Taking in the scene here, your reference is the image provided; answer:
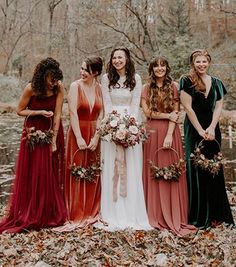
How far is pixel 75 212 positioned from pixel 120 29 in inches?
796

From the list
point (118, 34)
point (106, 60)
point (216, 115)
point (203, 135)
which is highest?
point (118, 34)

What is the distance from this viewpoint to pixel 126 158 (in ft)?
19.2

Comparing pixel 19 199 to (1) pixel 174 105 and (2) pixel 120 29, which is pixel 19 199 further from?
(2) pixel 120 29

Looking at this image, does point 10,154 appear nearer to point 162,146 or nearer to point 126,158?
point 126,158

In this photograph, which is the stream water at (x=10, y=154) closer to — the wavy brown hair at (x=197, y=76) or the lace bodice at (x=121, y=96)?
the lace bodice at (x=121, y=96)

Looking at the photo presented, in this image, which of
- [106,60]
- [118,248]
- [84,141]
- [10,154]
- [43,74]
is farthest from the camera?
[106,60]

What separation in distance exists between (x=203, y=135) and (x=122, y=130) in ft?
3.37

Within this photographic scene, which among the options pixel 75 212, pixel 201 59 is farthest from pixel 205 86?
pixel 75 212

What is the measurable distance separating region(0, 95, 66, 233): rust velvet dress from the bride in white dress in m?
0.64

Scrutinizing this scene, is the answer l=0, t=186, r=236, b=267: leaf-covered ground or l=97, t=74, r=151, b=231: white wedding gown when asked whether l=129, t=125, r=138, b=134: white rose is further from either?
l=0, t=186, r=236, b=267: leaf-covered ground

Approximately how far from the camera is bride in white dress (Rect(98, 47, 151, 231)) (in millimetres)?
5793

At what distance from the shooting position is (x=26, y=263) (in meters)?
4.67

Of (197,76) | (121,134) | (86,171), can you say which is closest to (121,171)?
(86,171)

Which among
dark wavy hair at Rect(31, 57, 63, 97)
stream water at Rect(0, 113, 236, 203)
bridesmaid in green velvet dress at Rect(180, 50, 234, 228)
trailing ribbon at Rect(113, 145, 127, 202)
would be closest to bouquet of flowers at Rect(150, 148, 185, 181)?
bridesmaid in green velvet dress at Rect(180, 50, 234, 228)
